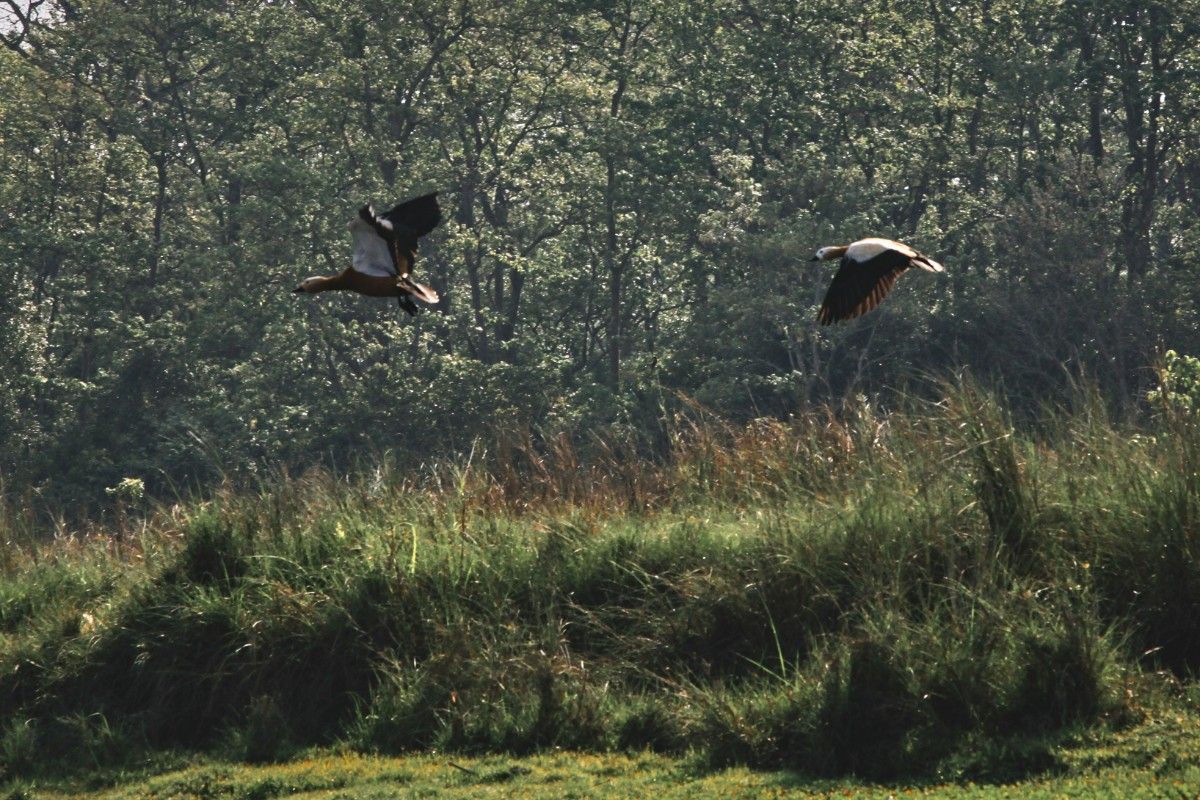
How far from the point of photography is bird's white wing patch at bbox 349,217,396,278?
318 inches

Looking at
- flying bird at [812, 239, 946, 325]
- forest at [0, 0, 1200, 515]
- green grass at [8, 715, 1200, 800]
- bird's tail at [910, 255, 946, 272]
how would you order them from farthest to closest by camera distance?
forest at [0, 0, 1200, 515], flying bird at [812, 239, 946, 325], bird's tail at [910, 255, 946, 272], green grass at [8, 715, 1200, 800]

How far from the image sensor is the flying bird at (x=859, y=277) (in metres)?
9.06

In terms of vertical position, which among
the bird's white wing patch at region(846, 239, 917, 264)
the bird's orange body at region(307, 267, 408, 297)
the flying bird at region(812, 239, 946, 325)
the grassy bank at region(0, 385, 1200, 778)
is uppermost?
the bird's orange body at region(307, 267, 408, 297)

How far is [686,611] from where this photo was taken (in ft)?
32.3

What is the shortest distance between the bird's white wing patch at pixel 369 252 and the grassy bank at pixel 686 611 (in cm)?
260

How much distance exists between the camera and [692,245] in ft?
97.8

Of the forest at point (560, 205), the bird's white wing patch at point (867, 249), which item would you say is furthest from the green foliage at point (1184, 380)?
the forest at point (560, 205)

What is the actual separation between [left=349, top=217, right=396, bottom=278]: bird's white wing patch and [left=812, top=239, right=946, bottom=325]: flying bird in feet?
7.78

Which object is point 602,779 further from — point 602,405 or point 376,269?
point 602,405

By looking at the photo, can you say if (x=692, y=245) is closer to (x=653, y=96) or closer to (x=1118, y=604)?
(x=653, y=96)

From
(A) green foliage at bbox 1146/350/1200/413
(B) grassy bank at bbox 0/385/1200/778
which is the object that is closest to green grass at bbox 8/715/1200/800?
(B) grassy bank at bbox 0/385/1200/778

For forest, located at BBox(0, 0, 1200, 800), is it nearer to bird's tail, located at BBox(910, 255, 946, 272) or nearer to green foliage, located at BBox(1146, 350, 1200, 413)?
green foliage, located at BBox(1146, 350, 1200, 413)

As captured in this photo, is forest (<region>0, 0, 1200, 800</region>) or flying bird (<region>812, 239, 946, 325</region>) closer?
forest (<region>0, 0, 1200, 800</region>)

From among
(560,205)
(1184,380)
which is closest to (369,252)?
(1184,380)
